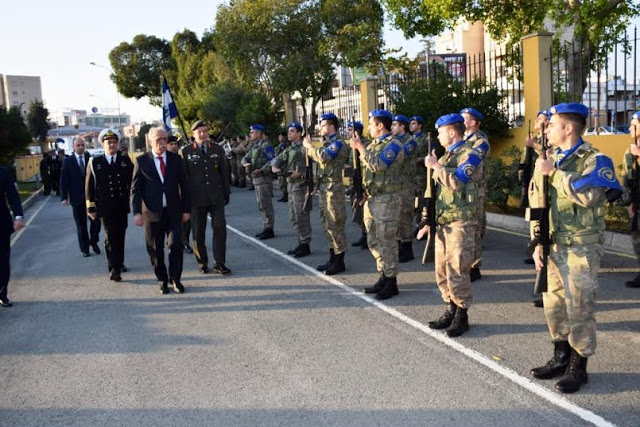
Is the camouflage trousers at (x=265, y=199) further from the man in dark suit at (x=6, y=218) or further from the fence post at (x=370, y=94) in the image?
the fence post at (x=370, y=94)

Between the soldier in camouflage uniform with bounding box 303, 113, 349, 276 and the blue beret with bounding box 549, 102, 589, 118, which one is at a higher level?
the blue beret with bounding box 549, 102, 589, 118

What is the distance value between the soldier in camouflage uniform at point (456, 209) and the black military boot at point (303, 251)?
393 cm

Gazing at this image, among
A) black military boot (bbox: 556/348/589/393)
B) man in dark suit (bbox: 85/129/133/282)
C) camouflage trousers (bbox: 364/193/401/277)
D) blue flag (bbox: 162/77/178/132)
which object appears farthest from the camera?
blue flag (bbox: 162/77/178/132)

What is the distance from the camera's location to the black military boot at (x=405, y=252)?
8430 millimetres

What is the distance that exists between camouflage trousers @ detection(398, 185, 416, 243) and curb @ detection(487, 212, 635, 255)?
249 centimetres

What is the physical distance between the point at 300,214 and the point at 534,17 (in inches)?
336

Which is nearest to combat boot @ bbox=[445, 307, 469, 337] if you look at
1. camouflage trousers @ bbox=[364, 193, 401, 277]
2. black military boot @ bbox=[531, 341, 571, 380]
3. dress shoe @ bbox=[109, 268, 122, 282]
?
black military boot @ bbox=[531, 341, 571, 380]

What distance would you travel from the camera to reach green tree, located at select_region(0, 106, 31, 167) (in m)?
28.0

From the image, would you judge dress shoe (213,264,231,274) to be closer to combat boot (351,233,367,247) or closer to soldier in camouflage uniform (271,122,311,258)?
soldier in camouflage uniform (271,122,311,258)

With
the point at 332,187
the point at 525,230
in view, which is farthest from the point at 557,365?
the point at 525,230

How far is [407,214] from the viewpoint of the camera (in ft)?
29.0

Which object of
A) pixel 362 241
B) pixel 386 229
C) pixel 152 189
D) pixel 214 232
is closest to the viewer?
pixel 386 229

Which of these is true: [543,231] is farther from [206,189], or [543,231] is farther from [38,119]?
[38,119]

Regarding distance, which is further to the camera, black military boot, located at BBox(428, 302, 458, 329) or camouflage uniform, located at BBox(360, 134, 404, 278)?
camouflage uniform, located at BBox(360, 134, 404, 278)
